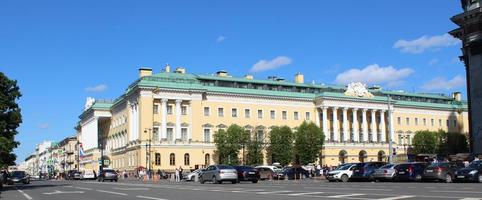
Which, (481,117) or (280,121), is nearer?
(481,117)

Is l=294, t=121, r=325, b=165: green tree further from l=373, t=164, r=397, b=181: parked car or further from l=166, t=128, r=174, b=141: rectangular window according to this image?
l=373, t=164, r=397, b=181: parked car

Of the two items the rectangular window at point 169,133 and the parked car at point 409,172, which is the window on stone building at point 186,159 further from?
the parked car at point 409,172

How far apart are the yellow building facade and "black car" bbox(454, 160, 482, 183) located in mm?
66222

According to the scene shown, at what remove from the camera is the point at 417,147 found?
120 metres

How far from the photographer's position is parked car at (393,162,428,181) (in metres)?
41.5

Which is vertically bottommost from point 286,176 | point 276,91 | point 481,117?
point 286,176

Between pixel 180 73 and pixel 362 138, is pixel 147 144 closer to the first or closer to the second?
pixel 180 73

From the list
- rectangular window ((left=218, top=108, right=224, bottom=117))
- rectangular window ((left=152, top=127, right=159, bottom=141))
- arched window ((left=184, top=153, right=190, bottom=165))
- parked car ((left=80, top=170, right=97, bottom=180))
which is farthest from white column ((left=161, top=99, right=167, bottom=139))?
parked car ((left=80, top=170, right=97, bottom=180))

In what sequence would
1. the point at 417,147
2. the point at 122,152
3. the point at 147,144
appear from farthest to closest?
the point at 417,147
the point at 122,152
the point at 147,144

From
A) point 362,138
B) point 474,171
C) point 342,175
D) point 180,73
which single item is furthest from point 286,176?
point 362,138

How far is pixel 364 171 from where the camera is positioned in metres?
45.9

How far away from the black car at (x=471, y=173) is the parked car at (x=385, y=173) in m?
5.64

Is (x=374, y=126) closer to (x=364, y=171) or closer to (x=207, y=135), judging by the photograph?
(x=207, y=135)

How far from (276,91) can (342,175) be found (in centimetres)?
6743
